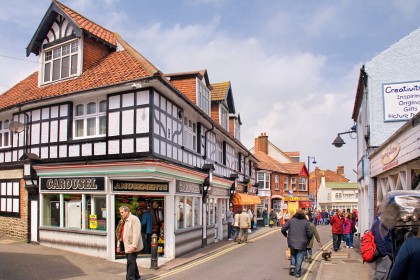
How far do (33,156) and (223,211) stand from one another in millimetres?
11322

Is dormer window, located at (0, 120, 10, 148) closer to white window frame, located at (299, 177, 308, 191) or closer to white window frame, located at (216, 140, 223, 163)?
white window frame, located at (216, 140, 223, 163)

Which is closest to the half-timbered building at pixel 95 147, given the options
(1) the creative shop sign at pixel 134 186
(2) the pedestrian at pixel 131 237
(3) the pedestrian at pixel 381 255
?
(1) the creative shop sign at pixel 134 186

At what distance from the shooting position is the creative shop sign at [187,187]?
50.7 ft

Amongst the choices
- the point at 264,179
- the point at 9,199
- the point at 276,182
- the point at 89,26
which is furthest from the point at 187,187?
the point at 276,182

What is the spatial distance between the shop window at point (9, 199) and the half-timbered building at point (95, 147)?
0.04 metres

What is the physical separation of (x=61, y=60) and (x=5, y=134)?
14.6ft

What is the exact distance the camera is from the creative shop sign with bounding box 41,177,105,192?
14.1 m

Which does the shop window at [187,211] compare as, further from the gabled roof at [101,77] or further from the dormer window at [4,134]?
the dormer window at [4,134]

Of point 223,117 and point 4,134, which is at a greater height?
point 223,117

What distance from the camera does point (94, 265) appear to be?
12.6m

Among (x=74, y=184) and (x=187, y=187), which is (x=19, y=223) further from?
(x=187, y=187)

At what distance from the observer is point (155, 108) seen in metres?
13.9

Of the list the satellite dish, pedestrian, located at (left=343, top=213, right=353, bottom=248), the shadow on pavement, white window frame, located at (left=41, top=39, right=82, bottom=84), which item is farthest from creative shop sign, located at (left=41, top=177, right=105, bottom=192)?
pedestrian, located at (left=343, top=213, right=353, bottom=248)

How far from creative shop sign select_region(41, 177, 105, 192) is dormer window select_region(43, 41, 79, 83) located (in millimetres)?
4193
